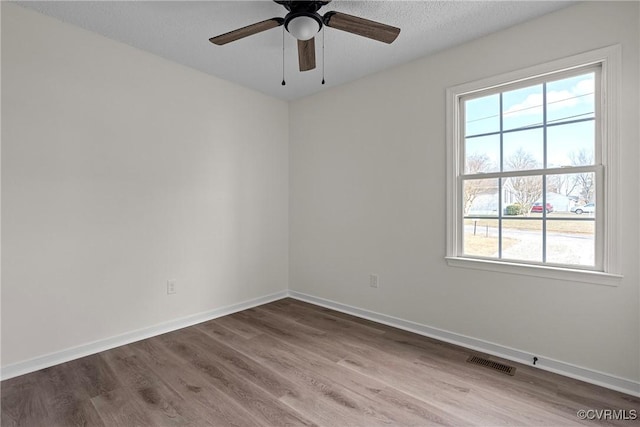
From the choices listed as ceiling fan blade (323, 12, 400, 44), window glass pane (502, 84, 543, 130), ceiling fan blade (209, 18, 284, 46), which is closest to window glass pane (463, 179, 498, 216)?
window glass pane (502, 84, 543, 130)

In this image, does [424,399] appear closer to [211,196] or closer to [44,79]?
[211,196]

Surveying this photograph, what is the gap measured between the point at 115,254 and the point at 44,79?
1431mm

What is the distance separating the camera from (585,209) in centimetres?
214

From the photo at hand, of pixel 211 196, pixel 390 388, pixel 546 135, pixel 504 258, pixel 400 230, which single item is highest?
pixel 546 135

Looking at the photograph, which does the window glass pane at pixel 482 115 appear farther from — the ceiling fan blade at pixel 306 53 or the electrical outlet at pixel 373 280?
the electrical outlet at pixel 373 280

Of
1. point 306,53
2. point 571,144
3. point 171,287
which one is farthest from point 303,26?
point 171,287

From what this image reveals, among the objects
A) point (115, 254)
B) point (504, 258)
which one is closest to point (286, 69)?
point (115, 254)

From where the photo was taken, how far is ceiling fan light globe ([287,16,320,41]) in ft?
6.22

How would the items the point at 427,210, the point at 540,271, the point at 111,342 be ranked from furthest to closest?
the point at 427,210 → the point at 111,342 → the point at 540,271

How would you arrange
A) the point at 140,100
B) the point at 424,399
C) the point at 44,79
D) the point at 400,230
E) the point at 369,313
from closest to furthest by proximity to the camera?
1. the point at 424,399
2. the point at 44,79
3. the point at 140,100
4. the point at 400,230
5. the point at 369,313

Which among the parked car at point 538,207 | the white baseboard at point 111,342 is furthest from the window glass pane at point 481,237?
the white baseboard at point 111,342

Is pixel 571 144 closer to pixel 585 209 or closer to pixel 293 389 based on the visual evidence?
pixel 585 209

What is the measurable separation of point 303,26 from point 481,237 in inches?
84.8

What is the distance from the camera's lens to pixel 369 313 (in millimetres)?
3297
